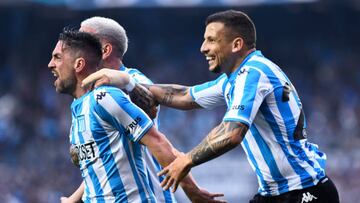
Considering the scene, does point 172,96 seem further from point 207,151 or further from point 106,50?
point 207,151

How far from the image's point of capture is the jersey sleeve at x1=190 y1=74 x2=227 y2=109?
7.23 meters

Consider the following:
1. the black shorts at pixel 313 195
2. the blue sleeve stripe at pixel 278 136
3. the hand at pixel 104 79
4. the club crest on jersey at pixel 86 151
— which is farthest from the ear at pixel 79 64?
the black shorts at pixel 313 195

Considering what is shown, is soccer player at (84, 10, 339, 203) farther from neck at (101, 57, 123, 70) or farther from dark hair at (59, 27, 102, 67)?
neck at (101, 57, 123, 70)

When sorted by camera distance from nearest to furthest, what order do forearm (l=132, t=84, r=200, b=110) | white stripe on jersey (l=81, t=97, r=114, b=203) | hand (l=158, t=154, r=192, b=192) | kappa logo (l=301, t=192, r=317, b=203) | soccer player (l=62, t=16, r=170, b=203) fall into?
hand (l=158, t=154, r=192, b=192) < white stripe on jersey (l=81, t=97, r=114, b=203) < kappa logo (l=301, t=192, r=317, b=203) < forearm (l=132, t=84, r=200, b=110) < soccer player (l=62, t=16, r=170, b=203)

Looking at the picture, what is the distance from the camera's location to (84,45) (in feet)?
22.1

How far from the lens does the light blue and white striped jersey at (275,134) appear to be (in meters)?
6.31

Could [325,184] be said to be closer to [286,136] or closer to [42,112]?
[286,136]

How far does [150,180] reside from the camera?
22.8 ft

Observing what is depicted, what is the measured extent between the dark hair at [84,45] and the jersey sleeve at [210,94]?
3.36 ft

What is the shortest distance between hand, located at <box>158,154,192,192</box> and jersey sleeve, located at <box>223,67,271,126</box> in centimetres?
40

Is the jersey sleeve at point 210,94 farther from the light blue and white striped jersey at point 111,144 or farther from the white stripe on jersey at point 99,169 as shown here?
the white stripe on jersey at point 99,169

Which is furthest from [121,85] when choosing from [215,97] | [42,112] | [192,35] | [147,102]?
[192,35]

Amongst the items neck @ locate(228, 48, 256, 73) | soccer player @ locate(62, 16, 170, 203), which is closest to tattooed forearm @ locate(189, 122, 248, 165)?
neck @ locate(228, 48, 256, 73)

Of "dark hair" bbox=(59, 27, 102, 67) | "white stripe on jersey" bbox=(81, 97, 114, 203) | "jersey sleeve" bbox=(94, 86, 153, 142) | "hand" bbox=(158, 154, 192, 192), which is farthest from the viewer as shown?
"dark hair" bbox=(59, 27, 102, 67)
